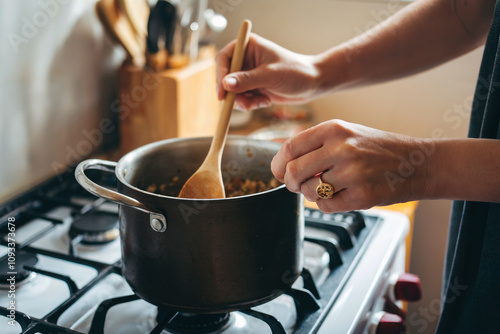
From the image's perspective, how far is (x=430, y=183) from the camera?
584 millimetres

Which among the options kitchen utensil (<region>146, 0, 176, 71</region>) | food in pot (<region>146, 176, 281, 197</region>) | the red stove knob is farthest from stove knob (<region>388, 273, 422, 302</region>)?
kitchen utensil (<region>146, 0, 176, 71</region>)

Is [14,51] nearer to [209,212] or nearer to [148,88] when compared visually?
[148,88]

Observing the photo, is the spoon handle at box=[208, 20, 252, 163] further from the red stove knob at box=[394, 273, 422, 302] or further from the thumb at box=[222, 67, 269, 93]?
the red stove knob at box=[394, 273, 422, 302]

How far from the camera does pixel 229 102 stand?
78 centimetres

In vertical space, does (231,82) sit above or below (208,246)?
above

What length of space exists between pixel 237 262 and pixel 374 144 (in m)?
0.20

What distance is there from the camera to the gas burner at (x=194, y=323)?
2.22 feet

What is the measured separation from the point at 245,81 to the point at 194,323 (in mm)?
353

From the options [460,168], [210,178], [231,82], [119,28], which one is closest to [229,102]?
[231,82]

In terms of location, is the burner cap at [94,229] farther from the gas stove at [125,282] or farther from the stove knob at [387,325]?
the stove knob at [387,325]

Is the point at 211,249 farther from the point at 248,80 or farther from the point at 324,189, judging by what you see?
the point at 248,80

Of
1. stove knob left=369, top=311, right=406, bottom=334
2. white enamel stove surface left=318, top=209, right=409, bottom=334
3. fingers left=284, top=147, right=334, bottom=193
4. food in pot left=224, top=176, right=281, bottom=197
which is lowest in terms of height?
stove knob left=369, top=311, right=406, bottom=334

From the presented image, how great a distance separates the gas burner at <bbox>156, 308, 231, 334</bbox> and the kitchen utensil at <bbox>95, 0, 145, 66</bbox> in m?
0.65

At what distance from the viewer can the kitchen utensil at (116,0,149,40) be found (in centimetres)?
Result: 110
